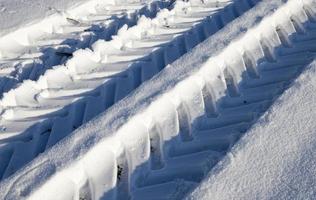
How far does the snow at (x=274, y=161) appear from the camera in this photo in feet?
5.89

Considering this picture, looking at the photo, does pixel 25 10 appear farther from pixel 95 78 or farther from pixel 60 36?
pixel 95 78

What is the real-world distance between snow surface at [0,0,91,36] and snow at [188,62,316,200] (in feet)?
5.50

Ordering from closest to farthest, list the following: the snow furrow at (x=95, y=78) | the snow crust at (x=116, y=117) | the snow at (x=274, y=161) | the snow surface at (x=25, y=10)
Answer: the snow at (x=274, y=161), the snow crust at (x=116, y=117), the snow furrow at (x=95, y=78), the snow surface at (x=25, y=10)

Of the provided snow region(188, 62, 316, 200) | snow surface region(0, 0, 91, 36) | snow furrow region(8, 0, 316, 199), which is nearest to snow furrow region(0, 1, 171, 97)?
snow surface region(0, 0, 91, 36)

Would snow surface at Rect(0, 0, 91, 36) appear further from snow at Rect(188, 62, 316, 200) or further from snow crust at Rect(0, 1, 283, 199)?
snow at Rect(188, 62, 316, 200)

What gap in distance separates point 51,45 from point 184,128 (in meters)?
1.16

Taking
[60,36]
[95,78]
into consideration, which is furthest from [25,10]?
[95,78]

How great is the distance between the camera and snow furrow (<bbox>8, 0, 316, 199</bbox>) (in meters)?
1.96

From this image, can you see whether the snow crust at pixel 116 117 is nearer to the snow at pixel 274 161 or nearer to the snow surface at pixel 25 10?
the snow at pixel 274 161

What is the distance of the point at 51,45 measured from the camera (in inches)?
121

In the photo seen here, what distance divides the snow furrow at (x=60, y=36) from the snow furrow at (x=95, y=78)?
4.8 inches

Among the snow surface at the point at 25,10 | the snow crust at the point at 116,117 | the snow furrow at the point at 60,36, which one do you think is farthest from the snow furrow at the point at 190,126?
the snow surface at the point at 25,10

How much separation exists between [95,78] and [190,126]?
27.4 inches

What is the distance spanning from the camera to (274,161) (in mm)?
1948
